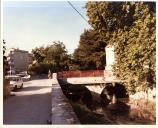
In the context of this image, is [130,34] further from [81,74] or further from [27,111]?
[81,74]

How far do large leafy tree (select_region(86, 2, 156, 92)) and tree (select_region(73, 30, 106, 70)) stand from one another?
13657mm

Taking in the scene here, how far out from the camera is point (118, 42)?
440 inches

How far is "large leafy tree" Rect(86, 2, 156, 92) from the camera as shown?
9.25m

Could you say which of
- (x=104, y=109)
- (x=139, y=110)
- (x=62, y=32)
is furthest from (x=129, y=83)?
(x=104, y=109)

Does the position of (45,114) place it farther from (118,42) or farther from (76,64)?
(76,64)

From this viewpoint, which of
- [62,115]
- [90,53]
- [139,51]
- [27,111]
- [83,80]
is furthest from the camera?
[90,53]

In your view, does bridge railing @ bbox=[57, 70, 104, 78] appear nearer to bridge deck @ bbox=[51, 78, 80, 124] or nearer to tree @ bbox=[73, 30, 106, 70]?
tree @ bbox=[73, 30, 106, 70]

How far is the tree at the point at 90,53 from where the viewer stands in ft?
85.2

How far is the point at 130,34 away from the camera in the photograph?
34.0 feet

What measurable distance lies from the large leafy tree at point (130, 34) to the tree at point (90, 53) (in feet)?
44.8

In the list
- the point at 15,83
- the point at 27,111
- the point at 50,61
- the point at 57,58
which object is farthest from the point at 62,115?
the point at 57,58

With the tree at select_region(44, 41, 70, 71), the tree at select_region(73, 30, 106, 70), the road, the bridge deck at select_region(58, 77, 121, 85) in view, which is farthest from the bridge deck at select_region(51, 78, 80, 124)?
the tree at select_region(73, 30, 106, 70)

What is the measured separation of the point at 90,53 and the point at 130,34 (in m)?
16.8

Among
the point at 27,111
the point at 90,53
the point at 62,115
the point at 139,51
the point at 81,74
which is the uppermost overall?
the point at 90,53
